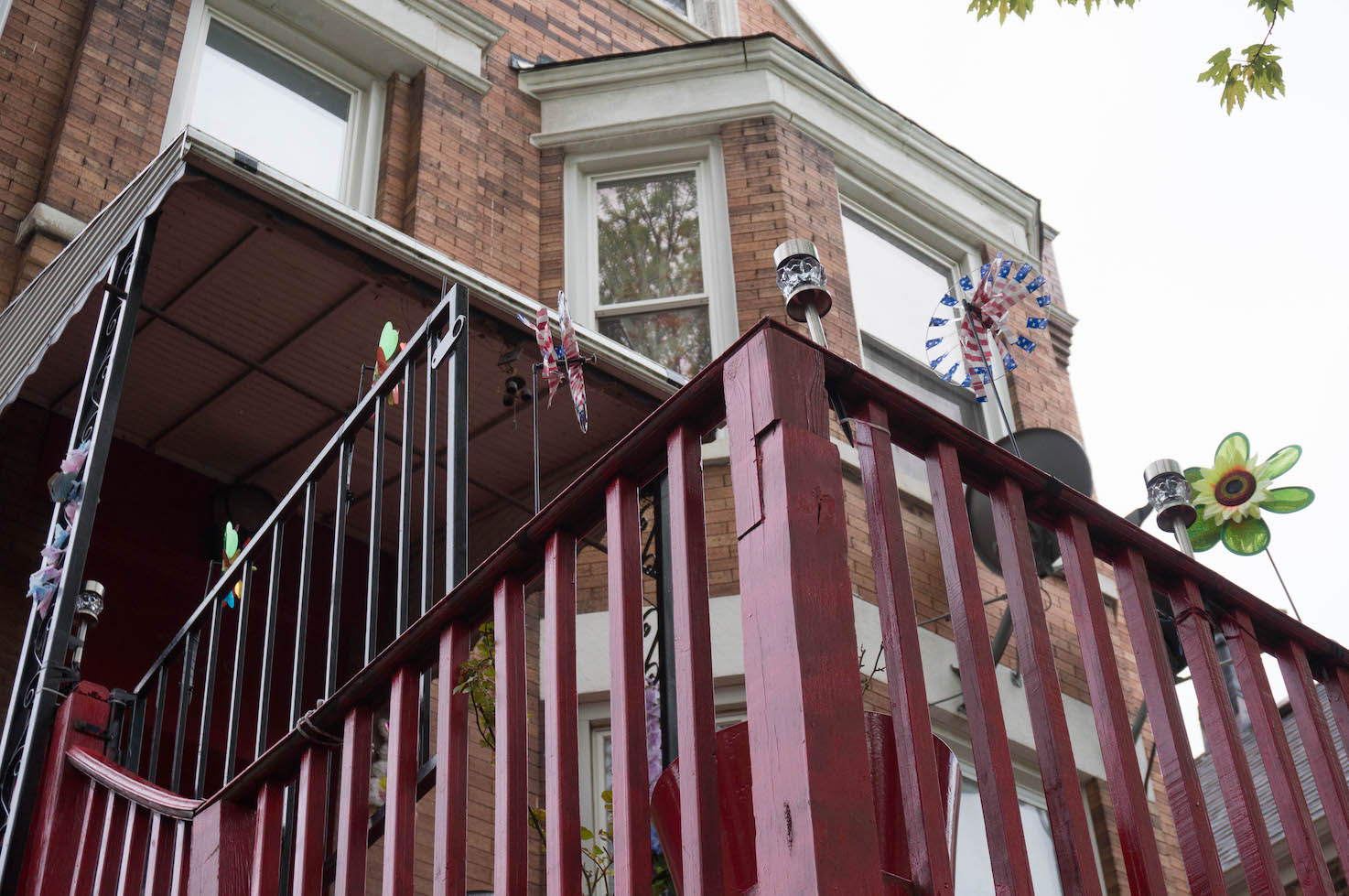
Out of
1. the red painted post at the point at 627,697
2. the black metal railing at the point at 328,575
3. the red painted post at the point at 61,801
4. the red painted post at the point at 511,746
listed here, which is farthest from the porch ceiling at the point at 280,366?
the red painted post at the point at 627,697

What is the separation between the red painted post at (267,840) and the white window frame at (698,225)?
601 centimetres

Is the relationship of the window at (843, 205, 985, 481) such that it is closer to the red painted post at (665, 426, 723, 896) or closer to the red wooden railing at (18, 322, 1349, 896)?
the red wooden railing at (18, 322, 1349, 896)

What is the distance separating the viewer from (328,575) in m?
7.72

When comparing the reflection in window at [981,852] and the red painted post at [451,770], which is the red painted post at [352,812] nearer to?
the red painted post at [451,770]

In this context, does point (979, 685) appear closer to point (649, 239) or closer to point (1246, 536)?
point (1246, 536)

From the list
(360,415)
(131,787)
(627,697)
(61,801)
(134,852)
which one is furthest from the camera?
(61,801)

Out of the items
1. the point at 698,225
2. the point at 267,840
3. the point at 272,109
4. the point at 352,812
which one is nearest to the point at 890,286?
the point at 698,225

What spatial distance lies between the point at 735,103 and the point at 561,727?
837cm

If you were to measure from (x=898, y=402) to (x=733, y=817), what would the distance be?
0.83 m

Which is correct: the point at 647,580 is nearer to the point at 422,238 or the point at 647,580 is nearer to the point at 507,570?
the point at 422,238

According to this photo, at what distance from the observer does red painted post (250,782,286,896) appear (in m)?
2.96

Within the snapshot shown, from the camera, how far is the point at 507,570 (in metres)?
2.71

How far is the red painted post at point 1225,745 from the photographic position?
8.41ft

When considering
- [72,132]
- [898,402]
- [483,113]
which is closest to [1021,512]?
[898,402]
